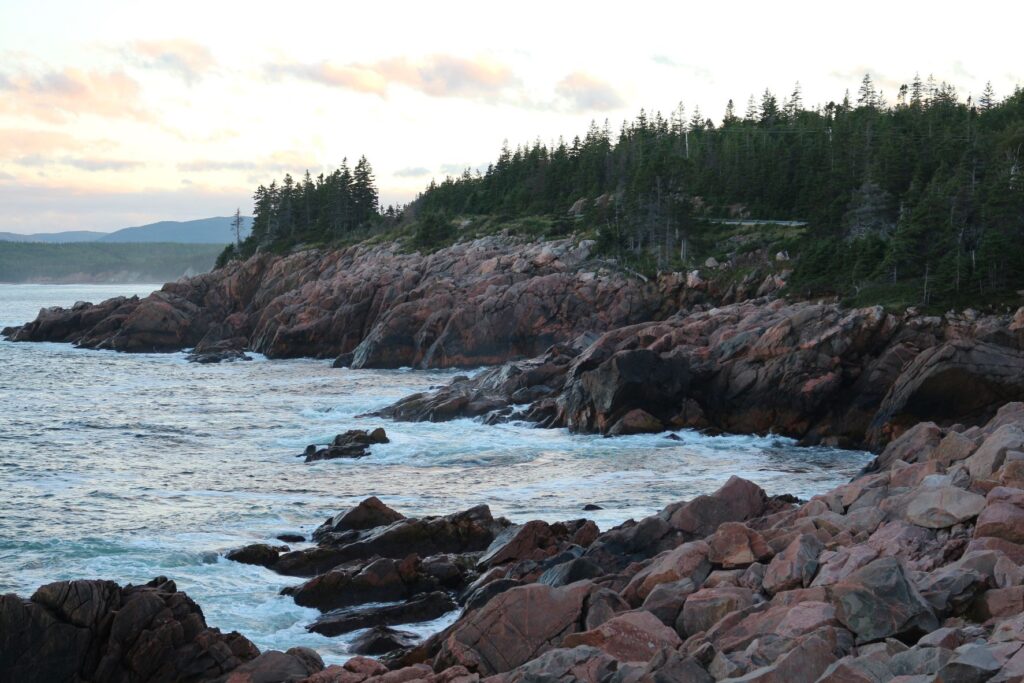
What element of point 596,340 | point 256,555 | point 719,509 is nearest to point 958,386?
point 596,340

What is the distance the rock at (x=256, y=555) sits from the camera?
2688 centimetres

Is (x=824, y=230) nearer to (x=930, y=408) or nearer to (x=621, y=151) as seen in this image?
(x=930, y=408)

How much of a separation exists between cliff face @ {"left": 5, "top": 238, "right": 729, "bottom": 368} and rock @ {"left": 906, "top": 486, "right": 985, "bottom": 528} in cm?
5382

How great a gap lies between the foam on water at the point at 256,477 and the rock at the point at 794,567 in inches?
323

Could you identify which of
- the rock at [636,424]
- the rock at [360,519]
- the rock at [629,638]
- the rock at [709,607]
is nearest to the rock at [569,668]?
the rock at [629,638]

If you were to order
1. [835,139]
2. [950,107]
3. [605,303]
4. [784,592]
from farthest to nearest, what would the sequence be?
1. [950,107]
2. [835,139]
3. [605,303]
4. [784,592]

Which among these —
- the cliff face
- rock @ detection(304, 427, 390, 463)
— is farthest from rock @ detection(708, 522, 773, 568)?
the cliff face

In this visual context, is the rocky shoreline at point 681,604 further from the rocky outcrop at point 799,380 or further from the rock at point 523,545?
the rocky outcrop at point 799,380

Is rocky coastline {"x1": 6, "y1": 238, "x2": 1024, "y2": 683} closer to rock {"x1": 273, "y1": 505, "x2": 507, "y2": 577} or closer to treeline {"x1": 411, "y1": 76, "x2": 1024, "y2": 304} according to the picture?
rock {"x1": 273, "y1": 505, "x2": 507, "y2": 577}

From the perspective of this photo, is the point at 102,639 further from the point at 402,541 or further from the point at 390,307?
the point at 390,307

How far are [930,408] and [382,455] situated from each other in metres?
23.1

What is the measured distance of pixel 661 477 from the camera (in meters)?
37.8

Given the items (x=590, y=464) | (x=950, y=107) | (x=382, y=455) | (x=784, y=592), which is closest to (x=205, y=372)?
(x=382, y=455)

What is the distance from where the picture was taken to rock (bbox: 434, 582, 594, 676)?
17453 mm
